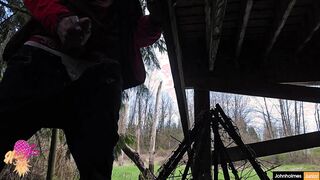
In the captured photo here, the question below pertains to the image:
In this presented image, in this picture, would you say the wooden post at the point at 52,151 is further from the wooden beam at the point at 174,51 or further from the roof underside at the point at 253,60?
the wooden beam at the point at 174,51

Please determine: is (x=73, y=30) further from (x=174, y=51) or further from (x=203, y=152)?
(x=203, y=152)

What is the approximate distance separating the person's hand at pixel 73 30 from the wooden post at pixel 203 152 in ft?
7.44

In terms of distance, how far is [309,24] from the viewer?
3004 mm

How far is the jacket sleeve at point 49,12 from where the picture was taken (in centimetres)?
127

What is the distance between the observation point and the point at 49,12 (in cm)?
129

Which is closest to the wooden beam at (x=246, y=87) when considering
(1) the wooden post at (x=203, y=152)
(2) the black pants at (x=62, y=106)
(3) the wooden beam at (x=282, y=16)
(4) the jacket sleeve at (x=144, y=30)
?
(1) the wooden post at (x=203, y=152)

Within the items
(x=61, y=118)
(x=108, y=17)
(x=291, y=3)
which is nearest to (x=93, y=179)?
(x=61, y=118)

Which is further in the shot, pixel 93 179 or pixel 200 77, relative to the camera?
pixel 200 77

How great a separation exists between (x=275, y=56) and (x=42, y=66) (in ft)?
9.34

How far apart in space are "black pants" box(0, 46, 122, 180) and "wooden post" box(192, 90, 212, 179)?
2130 millimetres

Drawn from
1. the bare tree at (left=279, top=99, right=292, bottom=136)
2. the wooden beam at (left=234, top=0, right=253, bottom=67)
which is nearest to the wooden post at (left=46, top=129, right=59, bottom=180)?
the wooden beam at (left=234, top=0, right=253, bottom=67)

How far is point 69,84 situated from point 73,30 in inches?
7.4

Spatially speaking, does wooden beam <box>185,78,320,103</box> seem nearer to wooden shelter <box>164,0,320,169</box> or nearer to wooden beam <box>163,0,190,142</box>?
wooden shelter <box>164,0,320,169</box>

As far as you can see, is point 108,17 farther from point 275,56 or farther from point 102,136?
point 275,56
